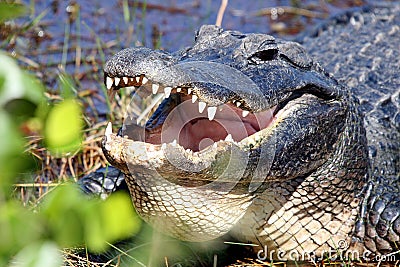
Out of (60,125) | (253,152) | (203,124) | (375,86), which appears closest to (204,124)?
(203,124)

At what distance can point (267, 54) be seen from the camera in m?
3.06

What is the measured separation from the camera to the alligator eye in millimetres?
3021

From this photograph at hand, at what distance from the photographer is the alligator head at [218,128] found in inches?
98.3

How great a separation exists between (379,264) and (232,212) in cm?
84

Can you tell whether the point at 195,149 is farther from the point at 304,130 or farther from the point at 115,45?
the point at 115,45

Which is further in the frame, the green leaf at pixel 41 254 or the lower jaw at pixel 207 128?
the lower jaw at pixel 207 128

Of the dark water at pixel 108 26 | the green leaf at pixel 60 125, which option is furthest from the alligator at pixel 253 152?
the dark water at pixel 108 26

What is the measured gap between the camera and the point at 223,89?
8.41 ft

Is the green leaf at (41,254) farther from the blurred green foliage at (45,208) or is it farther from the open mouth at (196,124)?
the open mouth at (196,124)

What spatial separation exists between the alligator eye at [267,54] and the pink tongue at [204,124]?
0.82ft

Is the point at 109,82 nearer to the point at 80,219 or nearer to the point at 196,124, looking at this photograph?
the point at 196,124

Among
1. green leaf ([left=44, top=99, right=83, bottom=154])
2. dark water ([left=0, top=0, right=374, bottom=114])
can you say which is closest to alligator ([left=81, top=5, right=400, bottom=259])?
green leaf ([left=44, top=99, right=83, bottom=154])

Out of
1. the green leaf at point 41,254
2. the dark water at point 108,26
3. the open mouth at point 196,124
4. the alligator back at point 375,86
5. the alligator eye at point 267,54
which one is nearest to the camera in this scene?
the green leaf at point 41,254

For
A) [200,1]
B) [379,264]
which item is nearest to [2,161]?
[379,264]
